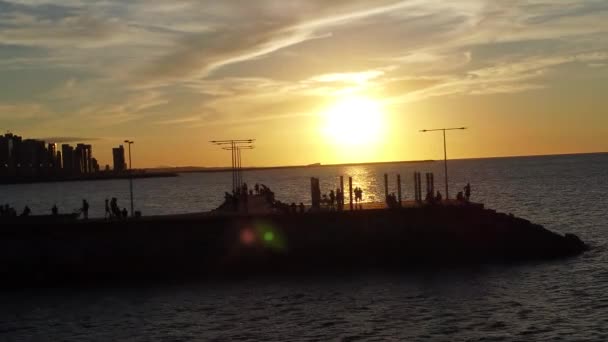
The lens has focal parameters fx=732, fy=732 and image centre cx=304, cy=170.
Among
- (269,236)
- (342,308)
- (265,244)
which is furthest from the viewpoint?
(269,236)

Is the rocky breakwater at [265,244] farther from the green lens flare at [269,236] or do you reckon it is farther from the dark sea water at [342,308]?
the dark sea water at [342,308]

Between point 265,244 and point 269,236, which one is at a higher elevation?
point 269,236

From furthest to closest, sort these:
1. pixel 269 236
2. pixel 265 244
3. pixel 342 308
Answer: pixel 269 236 < pixel 265 244 < pixel 342 308

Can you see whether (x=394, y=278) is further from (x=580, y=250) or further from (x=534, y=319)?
(x=580, y=250)

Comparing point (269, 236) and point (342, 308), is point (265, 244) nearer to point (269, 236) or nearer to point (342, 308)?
point (269, 236)

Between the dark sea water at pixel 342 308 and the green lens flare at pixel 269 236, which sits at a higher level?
the green lens flare at pixel 269 236

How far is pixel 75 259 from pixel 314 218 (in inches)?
652

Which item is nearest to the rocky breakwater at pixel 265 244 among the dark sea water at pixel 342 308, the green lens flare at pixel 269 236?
the green lens flare at pixel 269 236

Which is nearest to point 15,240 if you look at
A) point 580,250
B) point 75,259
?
point 75,259

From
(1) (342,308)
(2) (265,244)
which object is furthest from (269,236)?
(1) (342,308)

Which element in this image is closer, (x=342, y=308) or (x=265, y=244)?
(x=342, y=308)

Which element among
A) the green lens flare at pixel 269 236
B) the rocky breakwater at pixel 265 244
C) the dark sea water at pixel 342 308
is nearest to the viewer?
the dark sea water at pixel 342 308

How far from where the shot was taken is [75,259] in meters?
49.7

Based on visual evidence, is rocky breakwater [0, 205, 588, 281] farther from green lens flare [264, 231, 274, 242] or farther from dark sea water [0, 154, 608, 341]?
dark sea water [0, 154, 608, 341]
